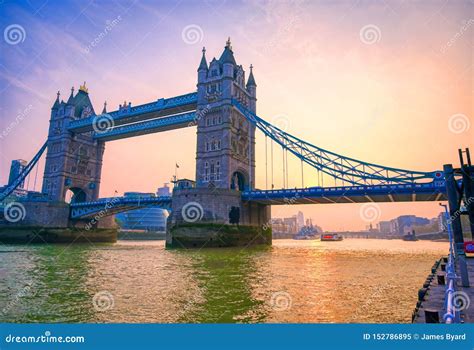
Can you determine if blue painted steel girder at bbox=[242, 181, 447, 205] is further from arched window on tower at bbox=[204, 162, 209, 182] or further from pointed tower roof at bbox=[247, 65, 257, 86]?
pointed tower roof at bbox=[247, 65, 257, 86]

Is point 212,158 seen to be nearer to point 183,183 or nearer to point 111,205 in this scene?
point 183,183

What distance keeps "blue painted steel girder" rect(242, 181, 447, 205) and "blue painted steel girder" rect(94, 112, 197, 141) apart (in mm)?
18689

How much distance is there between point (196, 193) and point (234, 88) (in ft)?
68.8

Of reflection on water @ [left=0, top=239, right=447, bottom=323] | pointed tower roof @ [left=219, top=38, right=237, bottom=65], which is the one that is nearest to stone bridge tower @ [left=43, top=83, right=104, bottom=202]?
pointed tower roof @ [left=219, top=38, right=237, bottom=65]

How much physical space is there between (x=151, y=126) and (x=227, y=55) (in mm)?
19193

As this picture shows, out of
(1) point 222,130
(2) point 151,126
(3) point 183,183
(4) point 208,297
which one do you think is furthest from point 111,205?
(4) point 208,297

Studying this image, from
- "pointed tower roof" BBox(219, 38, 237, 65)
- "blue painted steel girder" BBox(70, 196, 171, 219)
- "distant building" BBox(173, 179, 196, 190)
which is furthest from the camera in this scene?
"pointed tower roof" BBox(219, 38, 237, 65)

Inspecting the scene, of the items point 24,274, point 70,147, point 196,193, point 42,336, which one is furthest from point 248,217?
point 70,147

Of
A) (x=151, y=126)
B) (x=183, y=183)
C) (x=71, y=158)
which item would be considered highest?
(x=151, y=126)

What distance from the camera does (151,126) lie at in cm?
5759

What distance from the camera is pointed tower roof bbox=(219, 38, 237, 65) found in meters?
50.5

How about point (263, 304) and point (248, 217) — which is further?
point (248, 217)

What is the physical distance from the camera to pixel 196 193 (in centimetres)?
3962

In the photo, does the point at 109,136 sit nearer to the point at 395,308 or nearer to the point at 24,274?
the point at 24,274
